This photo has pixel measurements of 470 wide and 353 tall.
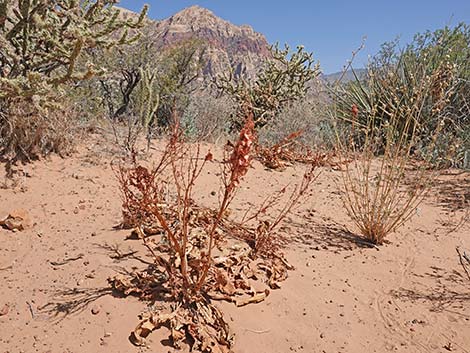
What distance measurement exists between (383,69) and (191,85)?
4446 mm

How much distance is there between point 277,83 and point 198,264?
22.1ft

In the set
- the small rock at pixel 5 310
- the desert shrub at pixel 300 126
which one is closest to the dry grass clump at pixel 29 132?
the small rock at pixel 5 310

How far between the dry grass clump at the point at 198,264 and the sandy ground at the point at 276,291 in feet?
0.25

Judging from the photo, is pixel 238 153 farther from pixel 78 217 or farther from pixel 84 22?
pixel 84 22

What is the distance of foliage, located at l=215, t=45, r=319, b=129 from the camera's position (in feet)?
26.5

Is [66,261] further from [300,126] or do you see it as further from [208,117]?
[300,126]

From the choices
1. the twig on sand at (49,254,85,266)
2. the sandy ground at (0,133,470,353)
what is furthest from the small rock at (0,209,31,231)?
the twig on sand at (49,254,85,266)

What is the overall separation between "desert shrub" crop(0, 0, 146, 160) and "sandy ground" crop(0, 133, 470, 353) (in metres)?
0.43

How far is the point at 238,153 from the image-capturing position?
64.9 inches

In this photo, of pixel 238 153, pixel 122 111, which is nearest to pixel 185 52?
pixel 122 111

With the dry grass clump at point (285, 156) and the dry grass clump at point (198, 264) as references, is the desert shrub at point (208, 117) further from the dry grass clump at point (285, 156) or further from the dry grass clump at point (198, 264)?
the dry grass clump at point (198, 264)

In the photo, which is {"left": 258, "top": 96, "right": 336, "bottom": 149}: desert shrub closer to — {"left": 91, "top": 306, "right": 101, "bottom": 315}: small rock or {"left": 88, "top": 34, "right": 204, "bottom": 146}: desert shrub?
{"left": 88, "top": 34, "right": 204, "bottom": 146}: desert shrub

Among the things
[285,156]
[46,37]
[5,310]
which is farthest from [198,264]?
[285,156]

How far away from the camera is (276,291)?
2.36 meters
